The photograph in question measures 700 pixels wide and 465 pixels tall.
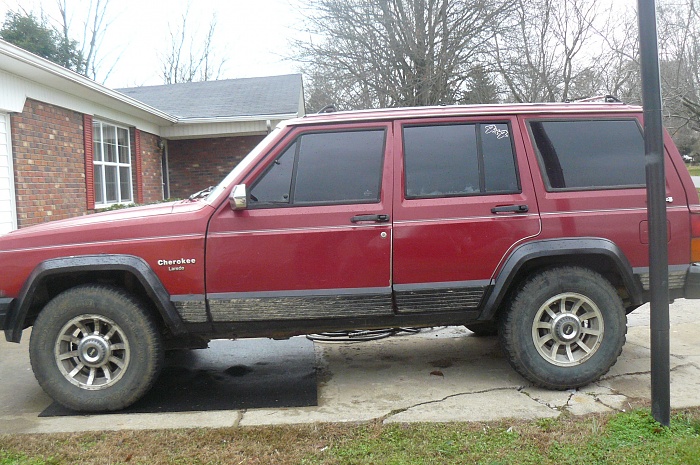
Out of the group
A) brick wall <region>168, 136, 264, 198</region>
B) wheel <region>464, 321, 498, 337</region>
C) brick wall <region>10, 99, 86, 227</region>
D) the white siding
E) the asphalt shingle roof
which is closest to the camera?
wheel <region>464, 321, 498, 337</region>

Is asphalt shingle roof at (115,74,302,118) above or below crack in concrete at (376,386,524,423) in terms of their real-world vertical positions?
above

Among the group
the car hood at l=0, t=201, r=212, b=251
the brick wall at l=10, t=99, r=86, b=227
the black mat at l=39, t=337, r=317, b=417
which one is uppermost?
the brick wall at l=10, t=99, r=86, b=227

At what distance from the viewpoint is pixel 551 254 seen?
402cm

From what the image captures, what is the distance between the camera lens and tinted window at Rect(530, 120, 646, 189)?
422cm

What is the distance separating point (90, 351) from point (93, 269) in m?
0.59

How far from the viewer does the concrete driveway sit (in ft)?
12.5

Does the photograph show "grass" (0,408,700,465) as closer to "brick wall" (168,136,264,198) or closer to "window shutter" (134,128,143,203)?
"window shutter" (134,128,143,203)

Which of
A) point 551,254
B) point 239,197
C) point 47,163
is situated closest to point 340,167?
point 239,197

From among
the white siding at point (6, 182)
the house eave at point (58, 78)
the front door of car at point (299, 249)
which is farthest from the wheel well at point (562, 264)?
the white siding at point (6, 182)

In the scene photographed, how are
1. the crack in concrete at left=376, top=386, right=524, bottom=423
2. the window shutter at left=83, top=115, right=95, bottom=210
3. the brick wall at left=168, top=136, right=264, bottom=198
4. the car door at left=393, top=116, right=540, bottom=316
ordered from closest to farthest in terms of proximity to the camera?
1. the crack in concrete at left=376, top=386, right=524, bottom=423
2. the car door at left=393, top=116, right=540, bottom=316
3. the window shutter at left=83, top=115, right=95, bottom=210
4. the brick wall at left=168, top=136, right=264, bottom=198

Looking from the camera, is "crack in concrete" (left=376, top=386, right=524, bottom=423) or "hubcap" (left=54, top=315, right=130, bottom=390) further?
"hubcap" (left=54, top=315, right=130, bottom=390)

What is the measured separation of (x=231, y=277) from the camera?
13.0 feet

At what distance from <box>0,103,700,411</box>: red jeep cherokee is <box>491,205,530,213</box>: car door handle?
0.01 meters

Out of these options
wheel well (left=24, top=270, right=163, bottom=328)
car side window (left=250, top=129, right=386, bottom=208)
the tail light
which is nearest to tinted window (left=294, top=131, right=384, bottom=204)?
car side window (left=250, top=129, right=386, bottom=208)
